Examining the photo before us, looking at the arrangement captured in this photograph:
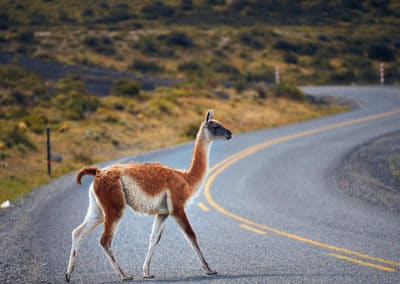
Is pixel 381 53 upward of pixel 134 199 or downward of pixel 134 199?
downward

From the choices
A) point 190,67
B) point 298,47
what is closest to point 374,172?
point 190,67

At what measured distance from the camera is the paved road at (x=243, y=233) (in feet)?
27.6

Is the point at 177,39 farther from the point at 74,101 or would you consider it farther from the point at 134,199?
the point at 134,199

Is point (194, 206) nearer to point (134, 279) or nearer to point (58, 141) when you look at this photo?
point (134, 279)

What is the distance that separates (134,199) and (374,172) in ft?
41.5

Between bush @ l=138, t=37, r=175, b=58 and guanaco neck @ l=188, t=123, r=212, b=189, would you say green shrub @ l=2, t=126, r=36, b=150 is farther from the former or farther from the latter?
bush @ l=138, t=37, r=175, b=58

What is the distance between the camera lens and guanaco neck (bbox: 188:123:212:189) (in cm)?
857

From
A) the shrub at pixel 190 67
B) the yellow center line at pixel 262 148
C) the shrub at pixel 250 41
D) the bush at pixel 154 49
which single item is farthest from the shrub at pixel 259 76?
the yellow center line at pixel 262 148

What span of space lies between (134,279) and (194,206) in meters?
6.49

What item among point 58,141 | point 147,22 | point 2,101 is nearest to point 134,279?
point 58,141

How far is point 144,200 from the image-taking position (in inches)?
318

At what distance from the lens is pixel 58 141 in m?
26.1

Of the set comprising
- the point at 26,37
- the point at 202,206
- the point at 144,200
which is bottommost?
the point at 26,37

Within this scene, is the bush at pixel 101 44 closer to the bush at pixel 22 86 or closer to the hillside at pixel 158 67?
the hillside at pixel 158 67
